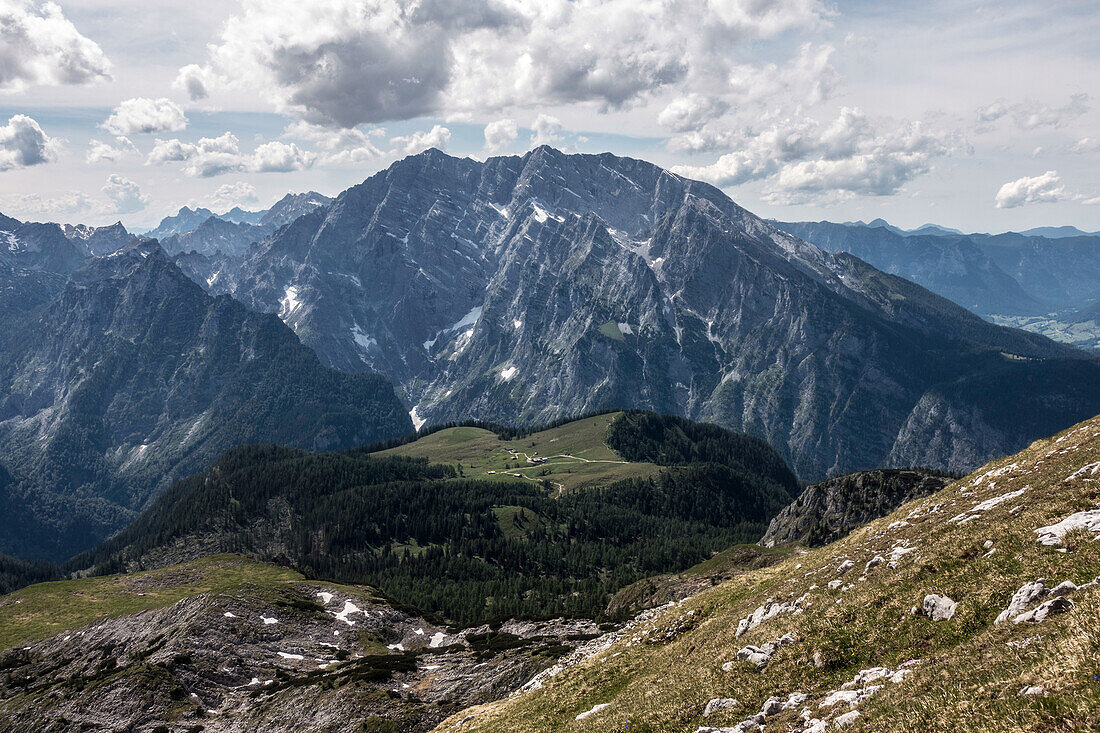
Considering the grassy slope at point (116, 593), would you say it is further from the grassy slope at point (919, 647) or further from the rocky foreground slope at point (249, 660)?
the grassy slope at point (919, 647)

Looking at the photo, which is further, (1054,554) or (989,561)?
(989,561)

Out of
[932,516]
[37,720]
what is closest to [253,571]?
[37,720]

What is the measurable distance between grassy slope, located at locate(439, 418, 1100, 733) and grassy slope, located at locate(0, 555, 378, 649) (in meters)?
101

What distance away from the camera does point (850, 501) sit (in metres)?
162

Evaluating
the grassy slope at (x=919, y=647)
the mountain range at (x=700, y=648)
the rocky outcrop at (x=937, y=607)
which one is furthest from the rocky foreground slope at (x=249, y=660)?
the rocky outcrop at (x=937, y=607)

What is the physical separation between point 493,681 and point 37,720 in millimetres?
65502

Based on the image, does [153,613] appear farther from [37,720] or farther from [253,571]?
[253,571]

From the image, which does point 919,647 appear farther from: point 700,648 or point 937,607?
point 700,648

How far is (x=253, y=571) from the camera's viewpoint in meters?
152

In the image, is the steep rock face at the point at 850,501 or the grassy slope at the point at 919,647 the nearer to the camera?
the grassy slope at the point at 919,647

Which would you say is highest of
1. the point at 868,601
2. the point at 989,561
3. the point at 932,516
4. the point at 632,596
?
the point at 989,561

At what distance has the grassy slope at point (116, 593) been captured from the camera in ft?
371

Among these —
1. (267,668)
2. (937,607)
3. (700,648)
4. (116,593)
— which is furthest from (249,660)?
(937,607)

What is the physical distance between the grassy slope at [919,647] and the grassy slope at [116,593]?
101 metres
